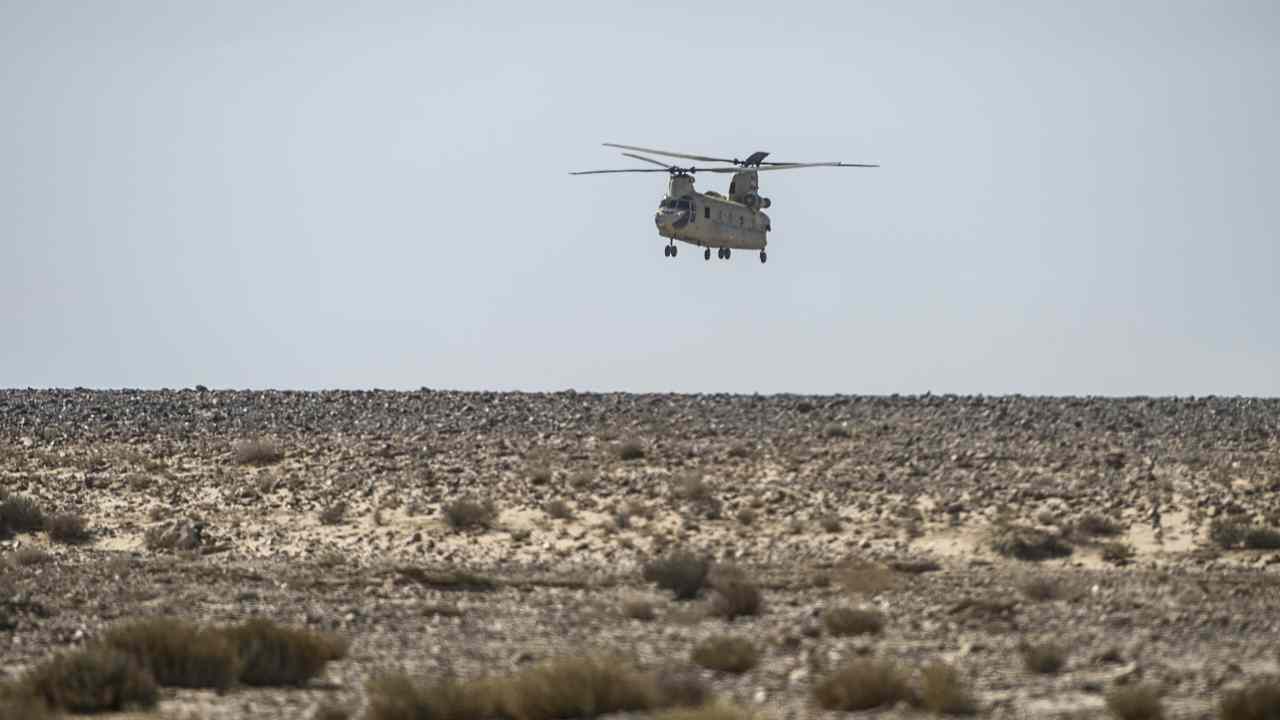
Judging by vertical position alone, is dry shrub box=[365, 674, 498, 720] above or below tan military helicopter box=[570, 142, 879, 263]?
below

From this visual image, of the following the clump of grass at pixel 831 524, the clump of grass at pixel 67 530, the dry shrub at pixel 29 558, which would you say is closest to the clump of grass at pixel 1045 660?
the clump of grass at pixel 831 524

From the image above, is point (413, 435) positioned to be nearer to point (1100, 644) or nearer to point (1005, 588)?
point (1005, 588)

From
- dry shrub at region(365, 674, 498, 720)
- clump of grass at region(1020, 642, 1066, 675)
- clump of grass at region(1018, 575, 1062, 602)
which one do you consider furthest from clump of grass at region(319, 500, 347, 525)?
clump of grass at region(1020, 642, 1066, 675)

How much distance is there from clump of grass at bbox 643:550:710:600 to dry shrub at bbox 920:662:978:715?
30.9ft

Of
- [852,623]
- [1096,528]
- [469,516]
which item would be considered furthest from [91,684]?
[1096,528]

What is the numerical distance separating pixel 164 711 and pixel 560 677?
Answer: 392 centimetres

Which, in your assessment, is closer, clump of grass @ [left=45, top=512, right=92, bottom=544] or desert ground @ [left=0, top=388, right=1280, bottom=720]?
desert ground @ [left=0, top=388, right=1280, bottom=720]

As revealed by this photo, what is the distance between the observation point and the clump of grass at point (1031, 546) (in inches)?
1238

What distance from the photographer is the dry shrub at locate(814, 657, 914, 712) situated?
17594 mm

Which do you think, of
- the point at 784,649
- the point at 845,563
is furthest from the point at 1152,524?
the point at 784,649

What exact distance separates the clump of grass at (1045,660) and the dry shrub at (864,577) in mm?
7400

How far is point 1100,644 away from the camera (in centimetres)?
2116

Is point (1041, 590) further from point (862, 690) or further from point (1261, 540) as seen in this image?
point (862, 690)

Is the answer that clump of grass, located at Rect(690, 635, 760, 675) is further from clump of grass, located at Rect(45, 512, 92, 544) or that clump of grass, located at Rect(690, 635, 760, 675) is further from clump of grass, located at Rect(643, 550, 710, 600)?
clump of grass, located at Rect(45, 512, 92, 544)
